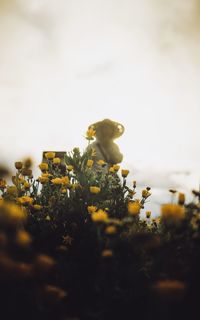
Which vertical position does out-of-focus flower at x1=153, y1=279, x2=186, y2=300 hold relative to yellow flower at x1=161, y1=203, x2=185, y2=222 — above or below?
below

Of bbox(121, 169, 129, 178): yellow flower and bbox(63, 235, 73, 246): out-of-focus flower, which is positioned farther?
bbox(121, 169, 129, 178): yellow flower

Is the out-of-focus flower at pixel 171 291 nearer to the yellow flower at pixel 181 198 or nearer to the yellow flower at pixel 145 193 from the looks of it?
the yellow flower at pixel 181 198

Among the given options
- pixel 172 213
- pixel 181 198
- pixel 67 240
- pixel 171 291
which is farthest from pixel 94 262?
pixel 171 291

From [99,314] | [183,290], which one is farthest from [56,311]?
[183,290]

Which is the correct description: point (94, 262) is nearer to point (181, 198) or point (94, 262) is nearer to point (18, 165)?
point (181, 198)

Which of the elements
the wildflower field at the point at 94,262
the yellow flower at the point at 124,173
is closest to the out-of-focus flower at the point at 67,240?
the wildflower field at the point at 94,262

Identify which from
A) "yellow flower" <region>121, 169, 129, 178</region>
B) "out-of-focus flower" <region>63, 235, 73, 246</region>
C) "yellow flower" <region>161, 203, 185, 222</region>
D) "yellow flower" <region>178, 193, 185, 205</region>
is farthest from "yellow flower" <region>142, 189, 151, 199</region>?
"yellow flower" <region>161, 203, 185, 222</region>

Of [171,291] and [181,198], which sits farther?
[181,198]

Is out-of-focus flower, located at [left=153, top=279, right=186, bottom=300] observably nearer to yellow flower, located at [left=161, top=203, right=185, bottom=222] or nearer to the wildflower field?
the wildflower field

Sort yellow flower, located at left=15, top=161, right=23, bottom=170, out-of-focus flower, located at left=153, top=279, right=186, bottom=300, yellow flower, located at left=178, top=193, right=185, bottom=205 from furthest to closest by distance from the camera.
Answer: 1. yellow flower, located at left=15, top=161, right=23, bottom=170
2. yellow flower, located at left=178, top=193, right=185, bottom=205
3. out-of-focus flower, located at left=153, top=279, right=186, bottom=300
